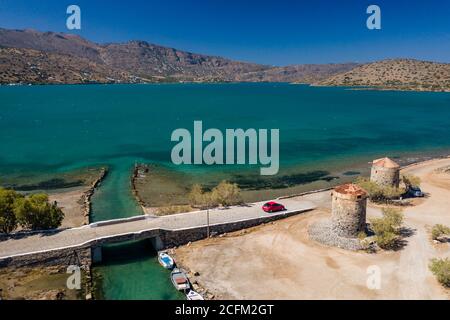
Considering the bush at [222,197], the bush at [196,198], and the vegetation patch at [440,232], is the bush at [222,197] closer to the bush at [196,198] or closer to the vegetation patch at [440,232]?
the bush at [196,198]

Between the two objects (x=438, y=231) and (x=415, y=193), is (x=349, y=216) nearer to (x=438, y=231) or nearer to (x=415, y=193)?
(x=438, y=231)

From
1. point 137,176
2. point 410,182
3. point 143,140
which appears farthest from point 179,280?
point 143,140

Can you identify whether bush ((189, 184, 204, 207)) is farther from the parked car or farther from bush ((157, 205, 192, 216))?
the parked car

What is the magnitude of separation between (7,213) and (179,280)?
50.9ft

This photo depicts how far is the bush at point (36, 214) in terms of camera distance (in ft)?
102

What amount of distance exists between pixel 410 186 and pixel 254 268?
27.0 metres

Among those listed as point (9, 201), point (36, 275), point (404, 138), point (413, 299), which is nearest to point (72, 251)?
point (36, 275)

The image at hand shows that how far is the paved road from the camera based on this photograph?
28.8 meters

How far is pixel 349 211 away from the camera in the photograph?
33.6 meters

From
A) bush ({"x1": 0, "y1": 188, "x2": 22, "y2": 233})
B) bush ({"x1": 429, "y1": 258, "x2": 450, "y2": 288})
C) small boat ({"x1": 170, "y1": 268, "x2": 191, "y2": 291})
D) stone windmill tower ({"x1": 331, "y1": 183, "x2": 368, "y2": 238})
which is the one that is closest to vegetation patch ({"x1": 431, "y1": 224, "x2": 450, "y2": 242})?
stone windmill tower ({"x1": 331, "y1": 183, "x2": 368, "y2": 238})

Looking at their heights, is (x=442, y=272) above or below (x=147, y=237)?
below

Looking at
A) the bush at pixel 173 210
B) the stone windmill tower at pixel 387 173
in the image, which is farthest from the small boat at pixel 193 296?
the stone windmill tower at pixel 387 173

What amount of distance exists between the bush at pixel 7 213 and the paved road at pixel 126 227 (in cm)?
266
